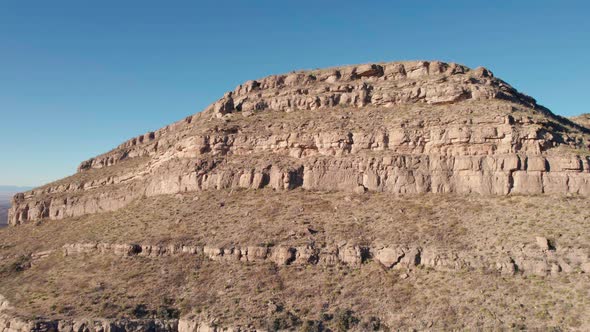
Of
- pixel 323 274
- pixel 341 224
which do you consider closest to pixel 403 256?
pixel 323 274

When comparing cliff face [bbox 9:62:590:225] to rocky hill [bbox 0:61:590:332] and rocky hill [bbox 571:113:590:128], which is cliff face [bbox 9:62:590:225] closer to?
rocky hill [bbox 0:61:590:332]

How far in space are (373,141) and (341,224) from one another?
9.99m

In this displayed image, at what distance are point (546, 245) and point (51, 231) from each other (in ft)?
174

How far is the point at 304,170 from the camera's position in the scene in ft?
133

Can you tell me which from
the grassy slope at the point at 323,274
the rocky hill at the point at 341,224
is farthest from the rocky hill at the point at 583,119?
the grassy slope at the point at 323,274

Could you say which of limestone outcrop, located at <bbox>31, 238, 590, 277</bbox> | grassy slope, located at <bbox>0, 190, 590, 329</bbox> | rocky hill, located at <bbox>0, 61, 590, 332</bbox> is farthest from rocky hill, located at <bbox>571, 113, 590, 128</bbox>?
limestone outcrop, located at <bbox>31, 238, 590, 277</bbox>

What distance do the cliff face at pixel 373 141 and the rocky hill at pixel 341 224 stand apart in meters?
0.16

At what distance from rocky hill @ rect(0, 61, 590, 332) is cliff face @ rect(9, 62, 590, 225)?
16cm

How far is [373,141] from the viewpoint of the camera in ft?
131

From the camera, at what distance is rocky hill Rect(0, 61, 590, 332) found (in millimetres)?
26375

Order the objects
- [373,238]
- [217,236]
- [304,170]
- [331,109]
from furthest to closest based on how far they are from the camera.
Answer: [331,109] → [304,170] → [217,236] → [373,238]

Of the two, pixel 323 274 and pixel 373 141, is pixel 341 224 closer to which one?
pixel 323 274

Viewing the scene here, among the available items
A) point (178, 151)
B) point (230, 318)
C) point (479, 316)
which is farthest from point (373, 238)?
point (178, 151)

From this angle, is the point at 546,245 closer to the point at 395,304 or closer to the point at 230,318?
the point at 395,304
